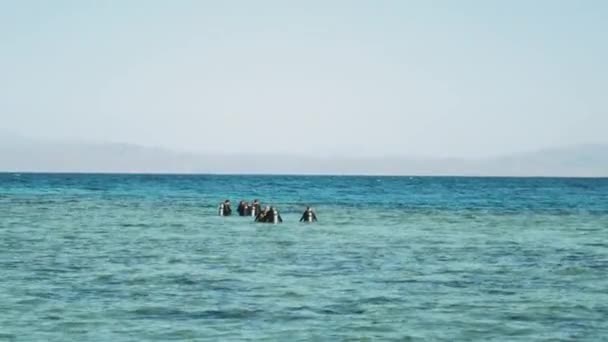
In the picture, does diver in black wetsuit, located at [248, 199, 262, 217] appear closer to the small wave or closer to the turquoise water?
the turquoise water

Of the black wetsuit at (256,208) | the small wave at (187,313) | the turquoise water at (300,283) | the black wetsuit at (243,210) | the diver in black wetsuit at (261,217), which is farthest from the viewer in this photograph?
the black wetsuit at (243,210)

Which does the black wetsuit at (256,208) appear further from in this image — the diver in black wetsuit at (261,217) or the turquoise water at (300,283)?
the turquoise water at (300,283)

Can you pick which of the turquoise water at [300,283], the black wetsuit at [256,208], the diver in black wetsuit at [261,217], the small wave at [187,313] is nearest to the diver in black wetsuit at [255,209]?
the black wetsuit at [256,208]

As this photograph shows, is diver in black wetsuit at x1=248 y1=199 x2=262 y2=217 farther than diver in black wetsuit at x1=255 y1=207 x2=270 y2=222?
Yes

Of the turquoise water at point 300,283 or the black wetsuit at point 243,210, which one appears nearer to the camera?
the turquoise water at point 300,283

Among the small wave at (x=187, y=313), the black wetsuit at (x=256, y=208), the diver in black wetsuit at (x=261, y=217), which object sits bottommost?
the small wave at (x=187, y=313)

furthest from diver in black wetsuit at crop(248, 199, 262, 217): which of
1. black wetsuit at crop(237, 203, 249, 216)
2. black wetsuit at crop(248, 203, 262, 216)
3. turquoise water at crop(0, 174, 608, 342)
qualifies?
turquoise water at crop(0, 174, 608, 342)

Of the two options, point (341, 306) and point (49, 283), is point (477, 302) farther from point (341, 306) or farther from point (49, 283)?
point (49, 283)

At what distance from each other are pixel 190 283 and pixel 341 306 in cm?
636

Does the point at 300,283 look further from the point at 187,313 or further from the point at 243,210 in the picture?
the point at 243,210

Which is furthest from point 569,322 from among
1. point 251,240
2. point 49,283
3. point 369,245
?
point 251,240

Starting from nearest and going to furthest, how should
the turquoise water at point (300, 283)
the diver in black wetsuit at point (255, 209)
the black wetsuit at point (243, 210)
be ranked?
the turquoise water at point (300, 283), the diver in black wetsuit at point (255, 209), the black wetsuit at point (243, 210)

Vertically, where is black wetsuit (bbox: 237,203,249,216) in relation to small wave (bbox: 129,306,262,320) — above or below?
above

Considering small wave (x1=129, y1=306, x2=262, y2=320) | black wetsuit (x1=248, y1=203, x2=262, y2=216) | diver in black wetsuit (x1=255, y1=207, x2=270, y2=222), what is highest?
black wetsuit (x1=248, y1=203, x2=262, y2=216)
